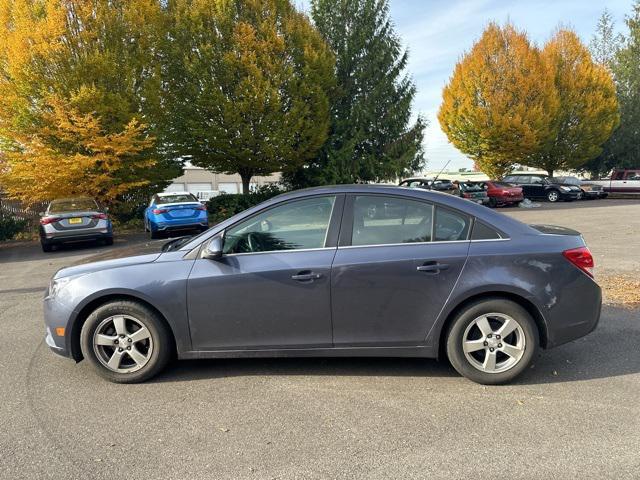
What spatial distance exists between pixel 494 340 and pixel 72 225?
1207cm

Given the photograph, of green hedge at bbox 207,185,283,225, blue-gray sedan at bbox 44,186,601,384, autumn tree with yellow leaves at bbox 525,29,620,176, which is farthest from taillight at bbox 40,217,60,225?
autumn tree with yellow leaves at bbox 525,29,620,176

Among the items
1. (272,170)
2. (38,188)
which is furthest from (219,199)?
(38,188)

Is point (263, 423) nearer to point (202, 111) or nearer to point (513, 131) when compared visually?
point (202, 111)

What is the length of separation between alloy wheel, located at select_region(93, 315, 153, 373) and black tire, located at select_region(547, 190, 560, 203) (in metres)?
29.3

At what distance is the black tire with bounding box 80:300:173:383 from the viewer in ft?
12.7

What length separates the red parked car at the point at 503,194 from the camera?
25.3 meters

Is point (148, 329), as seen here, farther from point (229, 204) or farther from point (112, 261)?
point (229, 204)

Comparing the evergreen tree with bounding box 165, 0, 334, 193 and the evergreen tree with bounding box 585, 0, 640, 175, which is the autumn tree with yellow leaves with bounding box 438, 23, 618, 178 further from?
the evergreen tree with bounding box 165, 0, 334, 193

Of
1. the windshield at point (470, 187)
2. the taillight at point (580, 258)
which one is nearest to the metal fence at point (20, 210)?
the taillight at point (580, 258)

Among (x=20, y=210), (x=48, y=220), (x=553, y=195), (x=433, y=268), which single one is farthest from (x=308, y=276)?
(x=553, y=195)

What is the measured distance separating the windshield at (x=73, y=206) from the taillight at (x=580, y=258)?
1265 cm

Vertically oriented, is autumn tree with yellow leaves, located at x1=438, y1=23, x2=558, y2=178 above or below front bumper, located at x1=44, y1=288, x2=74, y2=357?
above

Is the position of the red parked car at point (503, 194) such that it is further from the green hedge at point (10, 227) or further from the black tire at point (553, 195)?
the green hedge at point (10, 227)

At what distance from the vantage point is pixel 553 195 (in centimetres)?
2861
